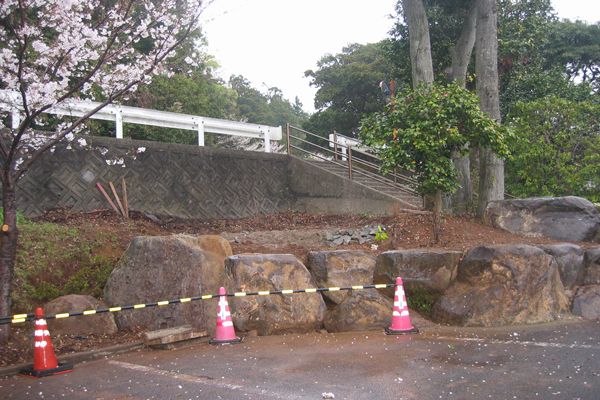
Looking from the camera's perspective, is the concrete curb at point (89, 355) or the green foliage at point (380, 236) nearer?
the concrete curb at point (89, 355)

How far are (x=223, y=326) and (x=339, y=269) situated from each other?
2302mm

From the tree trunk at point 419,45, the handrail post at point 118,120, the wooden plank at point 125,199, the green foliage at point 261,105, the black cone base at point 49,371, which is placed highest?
the green foliage at point 261,105

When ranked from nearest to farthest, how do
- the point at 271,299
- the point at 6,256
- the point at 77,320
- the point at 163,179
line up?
the point at 6,256, the point at 77,320, the point at 271,299, the point at 163,179

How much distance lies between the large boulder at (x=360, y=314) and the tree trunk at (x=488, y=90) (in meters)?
3.99

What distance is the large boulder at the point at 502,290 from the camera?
8070 mm

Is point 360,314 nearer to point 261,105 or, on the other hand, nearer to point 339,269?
point 339,269

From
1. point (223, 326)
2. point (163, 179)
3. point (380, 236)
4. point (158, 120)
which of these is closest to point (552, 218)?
point (380, 236)

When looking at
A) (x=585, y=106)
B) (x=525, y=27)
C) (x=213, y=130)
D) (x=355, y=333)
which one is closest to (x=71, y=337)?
(x=355, y=333)

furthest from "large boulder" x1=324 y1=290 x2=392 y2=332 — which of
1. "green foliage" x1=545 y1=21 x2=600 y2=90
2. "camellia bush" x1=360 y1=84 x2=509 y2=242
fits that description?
"green foliage" x1=545 y1=21 x2=600 y2=90

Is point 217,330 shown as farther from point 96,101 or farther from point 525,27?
point 525,27

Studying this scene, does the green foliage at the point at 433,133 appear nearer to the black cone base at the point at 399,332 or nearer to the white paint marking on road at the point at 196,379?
the black cone base at the point at 399,332

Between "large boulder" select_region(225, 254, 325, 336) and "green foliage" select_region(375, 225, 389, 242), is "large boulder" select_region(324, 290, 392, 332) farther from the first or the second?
"green foliage" select_region(375, 225, 389, 242)

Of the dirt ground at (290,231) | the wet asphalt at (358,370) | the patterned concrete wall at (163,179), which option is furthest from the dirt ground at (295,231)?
the wet asphalt at (358,370)

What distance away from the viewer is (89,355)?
6832 millimetres
